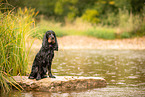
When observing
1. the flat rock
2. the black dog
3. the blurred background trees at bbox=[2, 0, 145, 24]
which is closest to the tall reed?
the flat rock

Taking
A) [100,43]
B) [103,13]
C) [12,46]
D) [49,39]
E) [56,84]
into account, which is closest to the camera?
[49,39]

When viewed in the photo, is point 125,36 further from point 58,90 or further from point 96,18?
point 58,90

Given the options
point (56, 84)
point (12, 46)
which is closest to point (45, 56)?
point (56, 84)

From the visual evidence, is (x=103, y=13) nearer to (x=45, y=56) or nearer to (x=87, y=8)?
(x=87, y=8)

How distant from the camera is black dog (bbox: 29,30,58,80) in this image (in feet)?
20.1

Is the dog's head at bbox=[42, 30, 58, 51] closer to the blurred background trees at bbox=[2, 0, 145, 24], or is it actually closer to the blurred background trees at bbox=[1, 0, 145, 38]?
the blurred background trees at bbox=[1, 0, 145, 38]

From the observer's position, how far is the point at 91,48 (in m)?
18.7

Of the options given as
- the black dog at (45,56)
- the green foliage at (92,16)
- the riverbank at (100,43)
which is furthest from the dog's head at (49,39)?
the green foliage at (92,16)

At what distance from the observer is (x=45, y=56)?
6.22 m

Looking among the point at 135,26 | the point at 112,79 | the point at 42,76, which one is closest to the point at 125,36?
the point at 135,26

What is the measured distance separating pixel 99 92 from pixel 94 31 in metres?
16.0

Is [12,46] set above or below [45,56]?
above

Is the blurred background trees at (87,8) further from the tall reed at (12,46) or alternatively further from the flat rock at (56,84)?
the flat rock at (56,84)

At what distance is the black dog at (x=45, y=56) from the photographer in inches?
241
